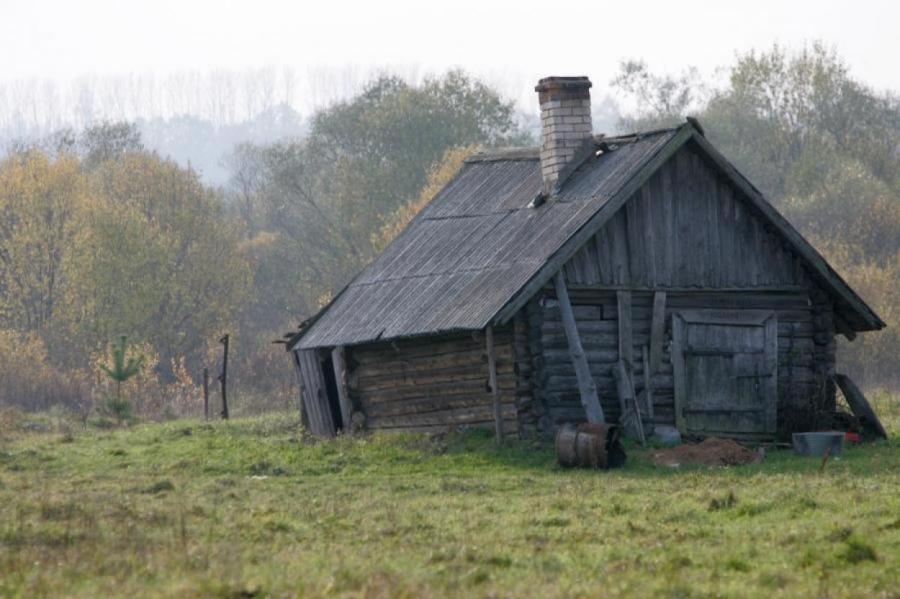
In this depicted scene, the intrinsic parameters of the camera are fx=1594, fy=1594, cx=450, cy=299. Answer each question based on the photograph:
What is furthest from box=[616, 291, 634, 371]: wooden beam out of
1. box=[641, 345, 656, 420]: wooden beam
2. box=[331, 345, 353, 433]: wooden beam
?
box=[331, 345, 353, 433]: wooden beam

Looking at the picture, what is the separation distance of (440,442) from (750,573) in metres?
12.9

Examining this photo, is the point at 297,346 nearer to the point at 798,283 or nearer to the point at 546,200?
the point at 546,200

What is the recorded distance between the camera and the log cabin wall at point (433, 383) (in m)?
25.2

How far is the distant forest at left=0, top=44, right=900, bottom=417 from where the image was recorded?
57375 mm

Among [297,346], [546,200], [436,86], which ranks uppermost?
[436,86]

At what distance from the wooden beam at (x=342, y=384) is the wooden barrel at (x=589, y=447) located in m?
6.73

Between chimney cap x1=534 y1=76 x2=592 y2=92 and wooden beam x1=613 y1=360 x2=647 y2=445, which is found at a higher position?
chimney cap x1=534 y1=76 x2=592 y2=92

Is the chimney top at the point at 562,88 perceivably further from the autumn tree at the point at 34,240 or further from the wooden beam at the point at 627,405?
the autumn tree at the point at 34,240

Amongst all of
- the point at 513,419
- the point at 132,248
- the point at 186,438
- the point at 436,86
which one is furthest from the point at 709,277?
the point at 436,86

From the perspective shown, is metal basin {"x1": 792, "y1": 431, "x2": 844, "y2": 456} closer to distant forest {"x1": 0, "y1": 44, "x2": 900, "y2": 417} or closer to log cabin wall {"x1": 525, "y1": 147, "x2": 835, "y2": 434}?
log cabin wall {"x1": 525, "y1": 147, "x2": 835, "y2": 434}

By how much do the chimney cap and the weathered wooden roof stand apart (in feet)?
3.52

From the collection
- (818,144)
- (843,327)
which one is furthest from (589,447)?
(818,144)

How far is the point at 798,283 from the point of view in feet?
89.9

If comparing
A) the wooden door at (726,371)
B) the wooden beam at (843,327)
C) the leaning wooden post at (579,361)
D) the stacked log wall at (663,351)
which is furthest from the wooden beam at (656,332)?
the wooden beam at (843,327)
